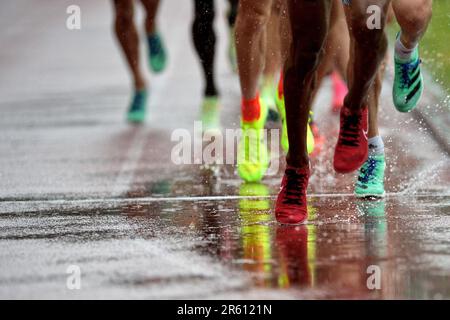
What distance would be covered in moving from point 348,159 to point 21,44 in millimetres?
11314

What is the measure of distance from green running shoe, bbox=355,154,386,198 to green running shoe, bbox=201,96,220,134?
2.99 m

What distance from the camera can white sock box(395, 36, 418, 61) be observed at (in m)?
7.93

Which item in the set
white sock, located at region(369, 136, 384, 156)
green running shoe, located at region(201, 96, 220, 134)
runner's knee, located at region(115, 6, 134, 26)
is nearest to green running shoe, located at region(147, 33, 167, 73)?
runner's knee, located at region(115, 6, 134, 26)

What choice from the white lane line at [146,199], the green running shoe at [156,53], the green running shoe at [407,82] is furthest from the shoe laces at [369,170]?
the green running shoe at [156,53]

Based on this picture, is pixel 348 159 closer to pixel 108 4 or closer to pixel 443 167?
pixel 443 167

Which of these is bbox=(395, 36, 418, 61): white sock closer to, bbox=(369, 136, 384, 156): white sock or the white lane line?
bbox=(369, 136, 384, 156): white sock

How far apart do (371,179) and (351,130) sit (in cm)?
60

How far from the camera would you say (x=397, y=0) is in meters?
7.48

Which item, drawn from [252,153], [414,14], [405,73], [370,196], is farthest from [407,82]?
[252,153]

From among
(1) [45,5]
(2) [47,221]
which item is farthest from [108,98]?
(1) [45,5]

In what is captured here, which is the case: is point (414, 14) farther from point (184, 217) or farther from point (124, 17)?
point (124, 17)

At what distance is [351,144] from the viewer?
718cm

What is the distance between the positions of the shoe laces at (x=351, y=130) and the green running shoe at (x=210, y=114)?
11.4 feet
